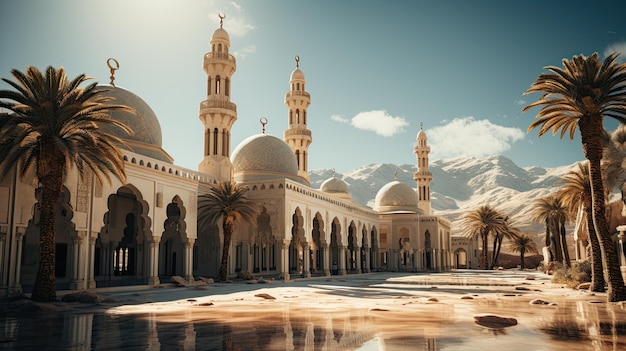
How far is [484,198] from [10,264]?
183138 millimetres

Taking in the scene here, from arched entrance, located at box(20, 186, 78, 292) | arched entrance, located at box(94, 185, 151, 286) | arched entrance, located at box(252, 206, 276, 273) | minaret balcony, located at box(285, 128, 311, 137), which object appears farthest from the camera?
minaret balcony, located at box(285, 128, 311, 137)

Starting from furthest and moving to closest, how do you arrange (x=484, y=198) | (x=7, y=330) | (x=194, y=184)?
(x=484, y=198) → (x=194, y=184) → (x=7, y=330)

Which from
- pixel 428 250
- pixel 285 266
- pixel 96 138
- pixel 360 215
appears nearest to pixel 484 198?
pixel 428 250

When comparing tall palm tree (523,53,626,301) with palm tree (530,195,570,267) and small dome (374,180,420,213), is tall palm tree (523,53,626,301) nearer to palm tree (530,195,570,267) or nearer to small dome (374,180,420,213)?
palm tree (530,195,570,267)

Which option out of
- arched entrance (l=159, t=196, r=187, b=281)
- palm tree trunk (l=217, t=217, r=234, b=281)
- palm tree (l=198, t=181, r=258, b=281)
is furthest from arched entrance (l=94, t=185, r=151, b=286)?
palm tree trunk (l=217, t=217, r=234, b=281)

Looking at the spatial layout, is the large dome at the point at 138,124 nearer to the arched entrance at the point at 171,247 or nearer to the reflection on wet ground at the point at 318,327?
the arched entrance at the point at 171,247

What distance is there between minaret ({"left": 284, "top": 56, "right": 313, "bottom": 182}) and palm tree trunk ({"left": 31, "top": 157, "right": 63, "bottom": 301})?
29842 mm

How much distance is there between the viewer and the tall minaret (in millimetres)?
66562

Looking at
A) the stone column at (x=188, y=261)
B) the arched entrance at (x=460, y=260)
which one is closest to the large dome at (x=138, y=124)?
the stone column at (x=188, y=261)

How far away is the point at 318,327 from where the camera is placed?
11648 mm

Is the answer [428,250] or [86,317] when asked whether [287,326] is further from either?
[428,250]

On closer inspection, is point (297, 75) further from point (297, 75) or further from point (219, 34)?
point (219, 34)

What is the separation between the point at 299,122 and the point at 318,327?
125ft

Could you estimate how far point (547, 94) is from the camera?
21.1 meters
